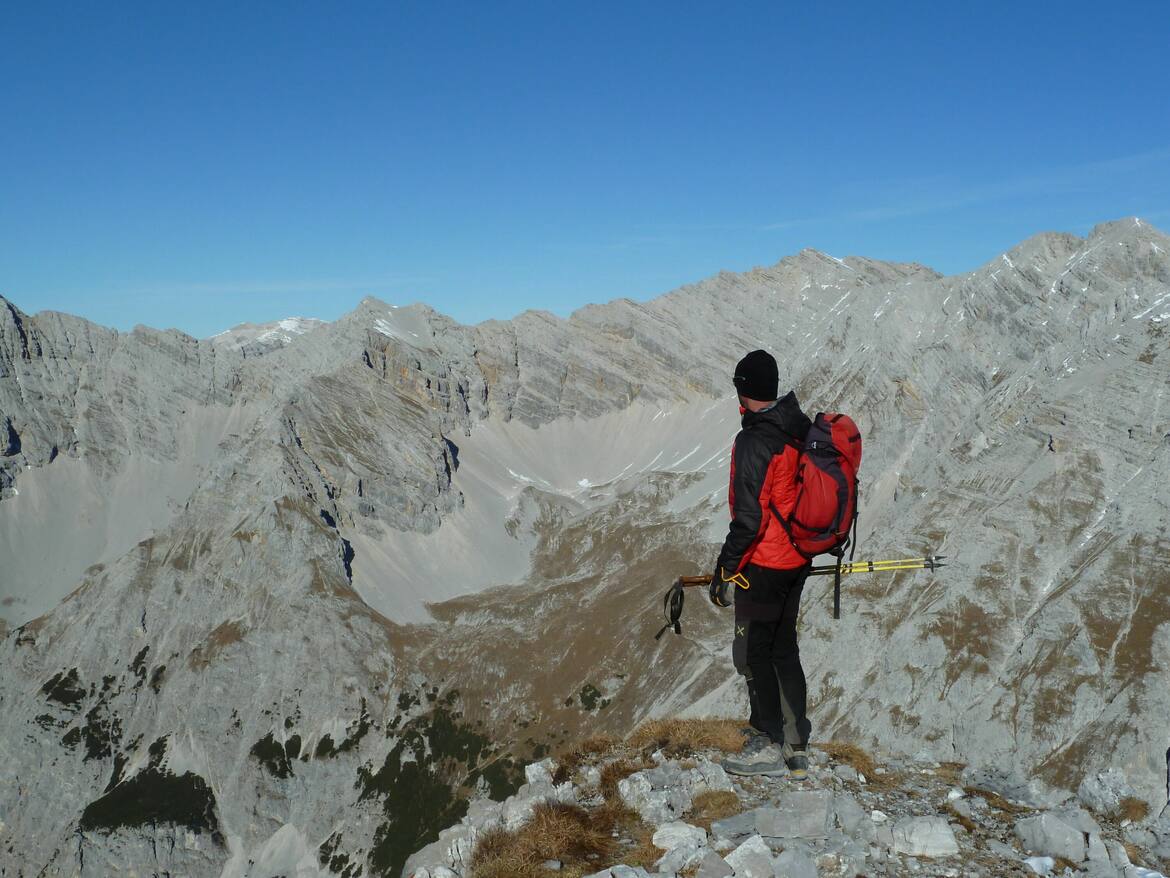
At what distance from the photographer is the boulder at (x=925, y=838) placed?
11109mm

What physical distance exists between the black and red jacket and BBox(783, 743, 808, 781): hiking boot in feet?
13.4

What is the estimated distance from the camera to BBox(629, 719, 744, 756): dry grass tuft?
1602 centimetres

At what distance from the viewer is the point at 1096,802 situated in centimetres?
1437

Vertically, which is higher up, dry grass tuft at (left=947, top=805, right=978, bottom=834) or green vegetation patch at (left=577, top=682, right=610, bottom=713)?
dry grass tuft at (left=947, top=805, right=978, bottom=834)

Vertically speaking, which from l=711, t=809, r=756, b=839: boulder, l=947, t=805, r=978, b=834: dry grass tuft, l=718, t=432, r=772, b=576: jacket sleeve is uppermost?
l=718, t=432, r=772, b=576: jacket sleeve

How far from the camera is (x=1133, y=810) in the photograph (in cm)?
1396

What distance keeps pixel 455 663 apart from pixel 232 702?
162ft

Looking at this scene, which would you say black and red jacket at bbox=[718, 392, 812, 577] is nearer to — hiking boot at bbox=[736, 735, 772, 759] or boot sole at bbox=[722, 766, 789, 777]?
boot sole at bbox=[722, 766, 789, 777]

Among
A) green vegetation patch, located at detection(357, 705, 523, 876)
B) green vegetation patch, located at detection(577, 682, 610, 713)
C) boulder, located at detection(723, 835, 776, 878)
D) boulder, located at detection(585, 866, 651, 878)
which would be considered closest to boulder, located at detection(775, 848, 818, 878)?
boulder, located at detection(723, 835, 776, 878)

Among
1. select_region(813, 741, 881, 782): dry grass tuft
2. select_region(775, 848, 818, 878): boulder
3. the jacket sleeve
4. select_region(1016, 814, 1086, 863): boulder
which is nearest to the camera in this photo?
select_region(775, 848, 818, 878): boulder

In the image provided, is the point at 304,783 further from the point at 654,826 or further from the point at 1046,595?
the point at 654,826

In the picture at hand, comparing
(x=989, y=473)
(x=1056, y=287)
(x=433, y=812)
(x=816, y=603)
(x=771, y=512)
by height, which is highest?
(x=1056, y=287)

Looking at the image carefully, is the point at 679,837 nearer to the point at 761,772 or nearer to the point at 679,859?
the point at 679,859

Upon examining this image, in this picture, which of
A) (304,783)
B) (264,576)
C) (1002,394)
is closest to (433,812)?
(304,783)
